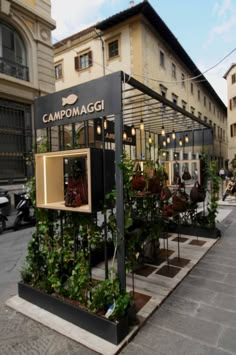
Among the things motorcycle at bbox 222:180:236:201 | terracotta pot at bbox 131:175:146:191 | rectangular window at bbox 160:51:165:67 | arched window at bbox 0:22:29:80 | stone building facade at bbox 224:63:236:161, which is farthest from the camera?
stone building facade at bbox 224:63:236:161

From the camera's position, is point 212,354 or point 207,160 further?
point 207,160

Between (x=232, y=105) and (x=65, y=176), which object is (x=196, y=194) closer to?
(x=65, y=176)

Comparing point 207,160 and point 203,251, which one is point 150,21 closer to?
point 207,160

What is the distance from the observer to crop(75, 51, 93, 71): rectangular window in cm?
1555

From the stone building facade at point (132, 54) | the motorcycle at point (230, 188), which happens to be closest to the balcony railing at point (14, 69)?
the stone building facade at point (132, 54)

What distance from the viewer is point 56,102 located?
262 centimetres

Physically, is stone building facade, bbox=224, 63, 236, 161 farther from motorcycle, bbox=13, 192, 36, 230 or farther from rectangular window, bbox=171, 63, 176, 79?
motorcycle, bbox=13, 192, 36, 230

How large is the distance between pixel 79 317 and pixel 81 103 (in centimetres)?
195

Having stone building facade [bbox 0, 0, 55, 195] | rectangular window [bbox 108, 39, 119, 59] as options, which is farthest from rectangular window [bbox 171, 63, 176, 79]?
stone building facade [bbox 0, 0, 55, 195]

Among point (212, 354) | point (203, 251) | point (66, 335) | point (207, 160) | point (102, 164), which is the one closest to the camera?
point (212, 354)

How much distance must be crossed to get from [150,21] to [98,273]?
1420 cm

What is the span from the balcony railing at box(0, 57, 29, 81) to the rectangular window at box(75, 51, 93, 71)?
6.53m

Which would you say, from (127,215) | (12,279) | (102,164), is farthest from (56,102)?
(12,279)

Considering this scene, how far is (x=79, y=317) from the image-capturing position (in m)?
2.29
